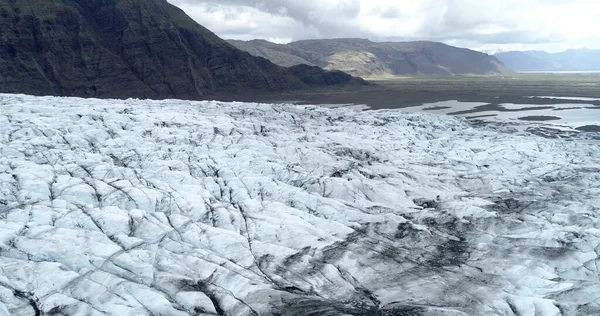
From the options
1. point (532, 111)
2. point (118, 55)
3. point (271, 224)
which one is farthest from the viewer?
point (118, 55)

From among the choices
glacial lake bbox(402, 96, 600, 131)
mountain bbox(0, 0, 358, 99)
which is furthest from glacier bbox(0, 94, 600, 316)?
mountain bbox(0, 0, 358, 99)

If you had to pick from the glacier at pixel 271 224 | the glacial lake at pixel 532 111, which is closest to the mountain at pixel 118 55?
the glacial lake at pixel 532 111

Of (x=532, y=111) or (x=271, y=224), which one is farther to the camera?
(x=532, y=111)

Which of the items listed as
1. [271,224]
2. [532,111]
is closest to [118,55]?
[532,111]

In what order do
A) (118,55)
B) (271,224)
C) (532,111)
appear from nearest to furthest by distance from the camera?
(271,224) → (532,111) → (118,55)

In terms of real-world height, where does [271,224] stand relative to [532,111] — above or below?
below

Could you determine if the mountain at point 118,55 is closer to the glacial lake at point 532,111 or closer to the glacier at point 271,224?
the glacial lake at point 532,111

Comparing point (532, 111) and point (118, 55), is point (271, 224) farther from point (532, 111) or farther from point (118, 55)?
point (118, 55)
